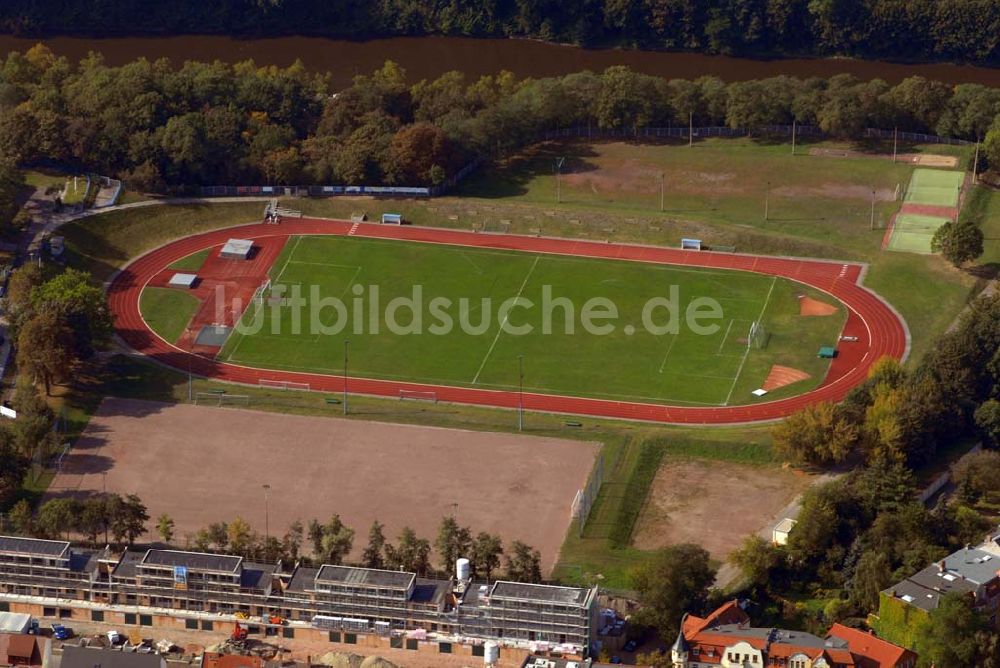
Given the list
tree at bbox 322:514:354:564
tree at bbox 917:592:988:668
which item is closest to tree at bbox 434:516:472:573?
tree at bbox 322:514:354:564

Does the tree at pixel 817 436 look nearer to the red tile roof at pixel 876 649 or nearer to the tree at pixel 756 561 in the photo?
the tree at pixel 756 561

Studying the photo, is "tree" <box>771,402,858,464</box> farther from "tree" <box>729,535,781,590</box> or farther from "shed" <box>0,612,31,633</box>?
"shed" <box>0,612,31,633</box>

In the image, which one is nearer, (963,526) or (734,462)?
(963,526)

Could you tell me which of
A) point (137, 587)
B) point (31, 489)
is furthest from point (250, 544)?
point (31, 489)

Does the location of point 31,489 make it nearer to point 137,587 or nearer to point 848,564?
point 137,587

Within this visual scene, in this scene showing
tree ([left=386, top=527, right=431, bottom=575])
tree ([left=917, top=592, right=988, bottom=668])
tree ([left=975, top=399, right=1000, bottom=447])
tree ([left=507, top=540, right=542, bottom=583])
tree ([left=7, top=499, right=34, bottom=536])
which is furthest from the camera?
tree ([left=975, top=399, right=1000, bottom=447])

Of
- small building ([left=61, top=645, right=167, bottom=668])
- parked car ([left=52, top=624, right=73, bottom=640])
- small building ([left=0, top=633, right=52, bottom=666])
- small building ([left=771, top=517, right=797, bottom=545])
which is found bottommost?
parked car ([left=52, top=624, right=73, bottom=640])
